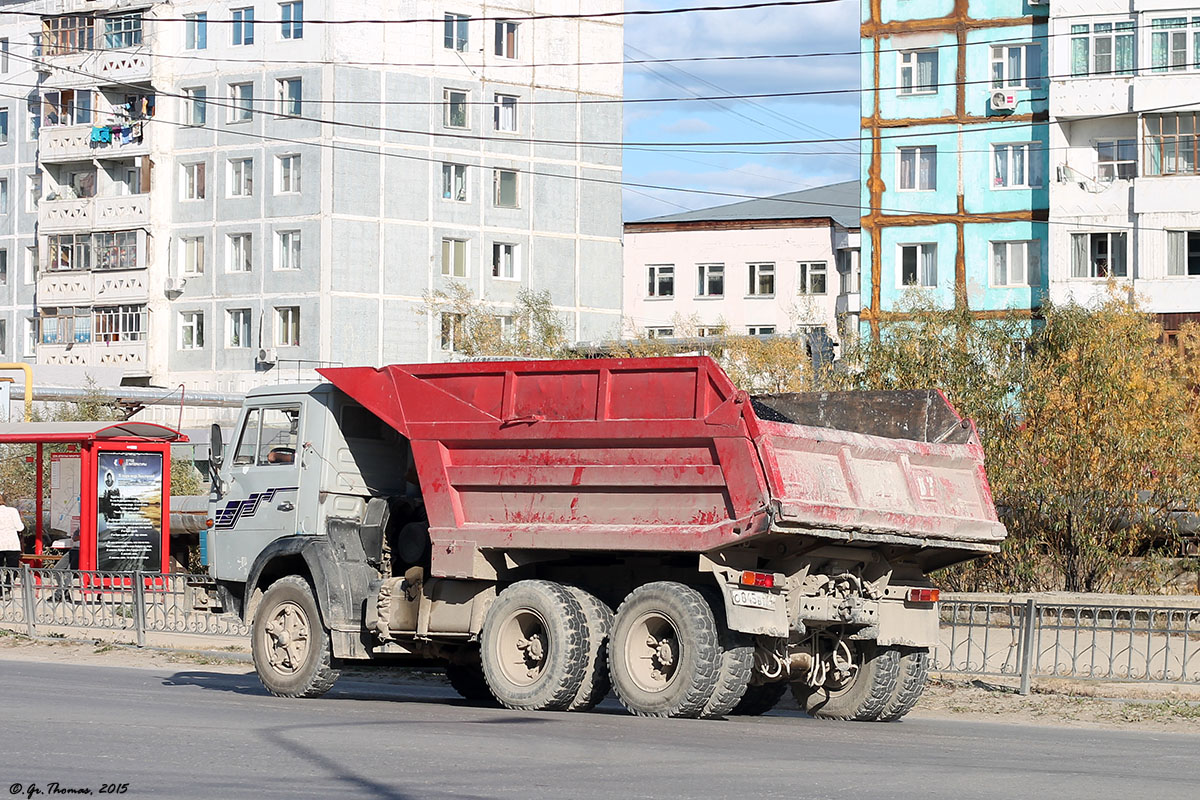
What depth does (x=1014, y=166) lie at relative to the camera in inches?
2128

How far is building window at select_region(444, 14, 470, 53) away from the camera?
68000 mm

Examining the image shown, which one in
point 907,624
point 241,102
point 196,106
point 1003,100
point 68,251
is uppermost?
point 196,106

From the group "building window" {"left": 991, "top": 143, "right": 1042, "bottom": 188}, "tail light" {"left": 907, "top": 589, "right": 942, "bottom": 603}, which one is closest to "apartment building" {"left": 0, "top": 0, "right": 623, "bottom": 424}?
"building window" {"left": 991, "top": 143, "right": 1042, "bottom": 188}

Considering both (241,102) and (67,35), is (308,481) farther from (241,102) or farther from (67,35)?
(67,35)

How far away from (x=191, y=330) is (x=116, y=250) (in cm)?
429

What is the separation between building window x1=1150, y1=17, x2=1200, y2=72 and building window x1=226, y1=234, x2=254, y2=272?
1300 inches

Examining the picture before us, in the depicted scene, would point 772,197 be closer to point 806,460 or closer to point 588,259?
point 588,259

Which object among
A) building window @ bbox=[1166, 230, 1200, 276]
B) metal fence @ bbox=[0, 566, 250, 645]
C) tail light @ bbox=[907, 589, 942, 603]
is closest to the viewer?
tail light @ bbox=[907, 589, 942, 603]

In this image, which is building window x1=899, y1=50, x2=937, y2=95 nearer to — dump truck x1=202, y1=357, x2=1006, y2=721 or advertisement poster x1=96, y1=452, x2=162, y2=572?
advertisement poster x1=96, y1=452, x2=162, y2=572

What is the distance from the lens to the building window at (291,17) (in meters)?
67.0

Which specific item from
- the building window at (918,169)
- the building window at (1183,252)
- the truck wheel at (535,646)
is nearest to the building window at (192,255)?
the building window at (918,169)

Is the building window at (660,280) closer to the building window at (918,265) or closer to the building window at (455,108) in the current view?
the building window at (455,108)

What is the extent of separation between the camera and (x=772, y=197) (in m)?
81.9

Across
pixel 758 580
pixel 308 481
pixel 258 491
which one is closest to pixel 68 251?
pixel 258 491
